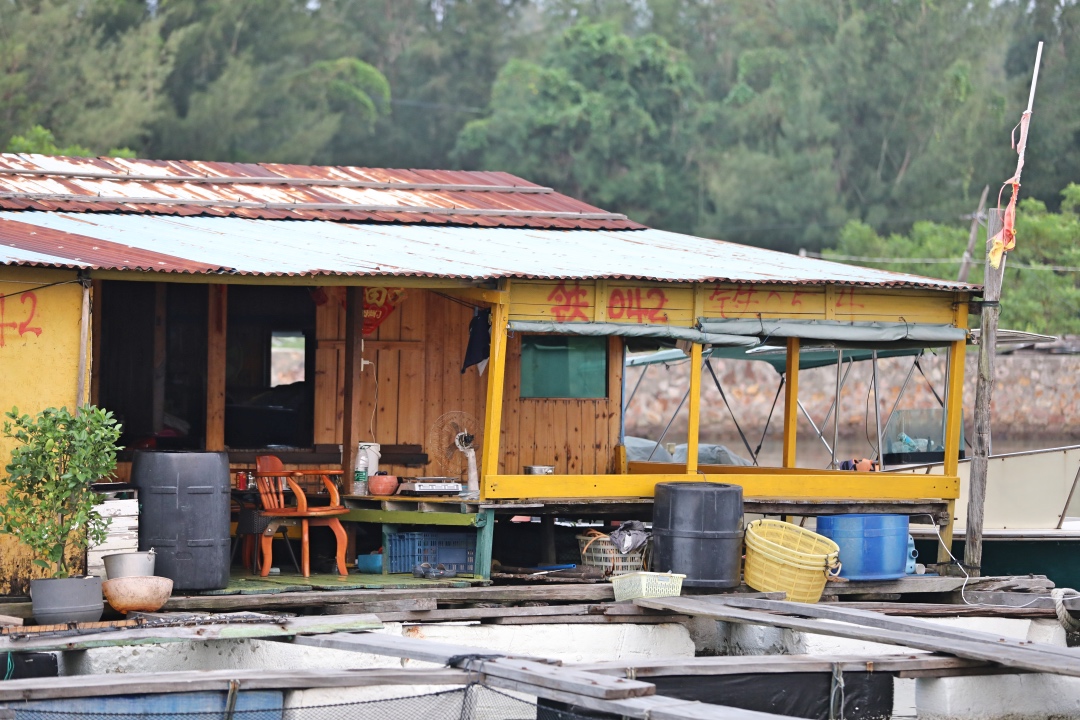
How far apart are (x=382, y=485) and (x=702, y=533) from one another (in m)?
2.73

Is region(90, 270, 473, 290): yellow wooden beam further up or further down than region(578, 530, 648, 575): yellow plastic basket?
further up

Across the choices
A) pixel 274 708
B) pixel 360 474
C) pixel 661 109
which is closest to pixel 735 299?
pixel 360 474

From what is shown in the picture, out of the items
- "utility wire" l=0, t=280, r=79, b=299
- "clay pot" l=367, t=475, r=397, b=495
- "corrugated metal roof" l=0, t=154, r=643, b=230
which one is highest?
"corrugated metal roof" l=0, t=154, r=643, b=230

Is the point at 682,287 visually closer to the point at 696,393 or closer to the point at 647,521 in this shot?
the point at 696,393

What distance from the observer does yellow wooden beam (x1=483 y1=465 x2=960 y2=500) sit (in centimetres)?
1291

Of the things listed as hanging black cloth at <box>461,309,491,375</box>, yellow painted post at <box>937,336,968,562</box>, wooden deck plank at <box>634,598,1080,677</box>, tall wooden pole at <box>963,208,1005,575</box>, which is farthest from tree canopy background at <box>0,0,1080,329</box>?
wooden deck plank at <box>634,598,1080,677</box>

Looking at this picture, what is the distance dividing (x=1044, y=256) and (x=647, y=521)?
26257mm

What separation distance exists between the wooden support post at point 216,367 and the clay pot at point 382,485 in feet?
4.98

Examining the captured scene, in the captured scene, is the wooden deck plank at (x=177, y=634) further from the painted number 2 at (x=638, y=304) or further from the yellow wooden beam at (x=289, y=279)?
the painted number 2 at (x=638, y=304)

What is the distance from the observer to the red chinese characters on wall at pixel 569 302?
12891mm

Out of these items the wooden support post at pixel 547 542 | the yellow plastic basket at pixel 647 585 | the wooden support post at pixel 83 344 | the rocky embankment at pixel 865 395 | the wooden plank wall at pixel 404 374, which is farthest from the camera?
the rocky embankment at pixel 865 395

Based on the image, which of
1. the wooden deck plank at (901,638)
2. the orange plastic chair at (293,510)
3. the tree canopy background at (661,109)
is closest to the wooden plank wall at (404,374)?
the orange plastic chair at (293,510)

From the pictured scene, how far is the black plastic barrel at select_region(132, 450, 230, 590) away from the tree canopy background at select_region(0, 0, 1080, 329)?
31.9 meters

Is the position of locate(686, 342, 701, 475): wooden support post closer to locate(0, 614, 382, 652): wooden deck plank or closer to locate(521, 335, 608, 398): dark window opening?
locate(521, 335, 608, 398): dark window opening
